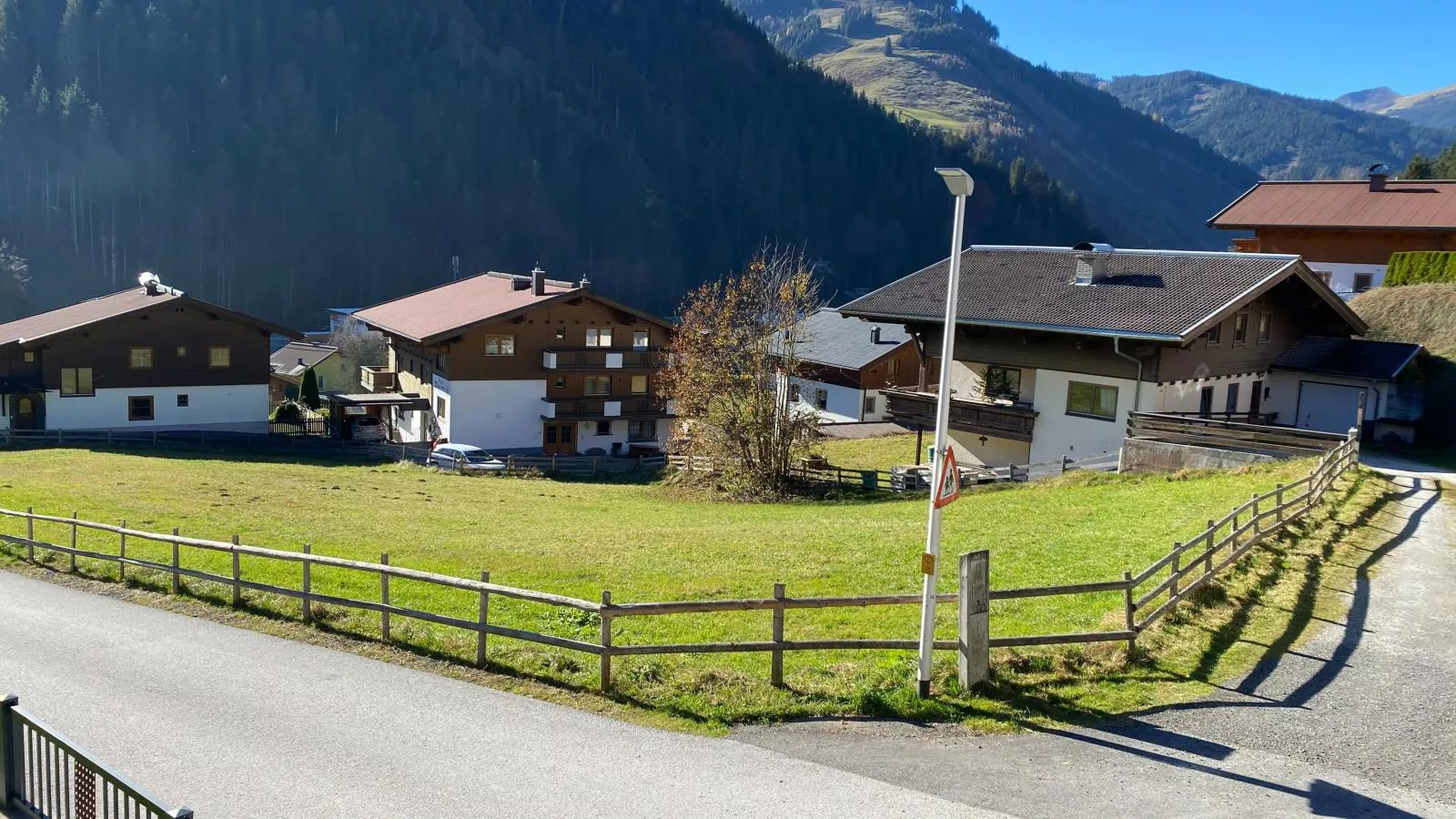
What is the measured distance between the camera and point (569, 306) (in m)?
54.2

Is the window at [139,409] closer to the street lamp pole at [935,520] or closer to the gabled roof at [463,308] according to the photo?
the gabled roof at [463,308]

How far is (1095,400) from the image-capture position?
33094mm

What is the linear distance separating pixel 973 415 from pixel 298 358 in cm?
6070

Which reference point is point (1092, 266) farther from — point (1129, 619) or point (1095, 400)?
point (1129, 619)

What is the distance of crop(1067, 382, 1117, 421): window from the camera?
3262 cm

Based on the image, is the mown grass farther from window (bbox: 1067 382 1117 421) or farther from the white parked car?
the white parked car

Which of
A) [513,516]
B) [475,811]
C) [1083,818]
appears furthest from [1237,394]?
[475,811]

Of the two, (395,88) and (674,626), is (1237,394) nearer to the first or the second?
(674,626)

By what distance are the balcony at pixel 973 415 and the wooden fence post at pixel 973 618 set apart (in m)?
23.2

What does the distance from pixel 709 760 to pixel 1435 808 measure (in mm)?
6685

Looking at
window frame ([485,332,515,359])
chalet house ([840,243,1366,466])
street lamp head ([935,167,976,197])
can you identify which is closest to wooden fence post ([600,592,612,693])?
street lamp head ([935,167,976,197])

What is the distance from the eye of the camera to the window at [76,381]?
47.7 metres

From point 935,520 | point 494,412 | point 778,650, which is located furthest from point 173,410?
point 935,520

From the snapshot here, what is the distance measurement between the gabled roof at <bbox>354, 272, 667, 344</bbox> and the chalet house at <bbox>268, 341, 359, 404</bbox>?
13805 mm
